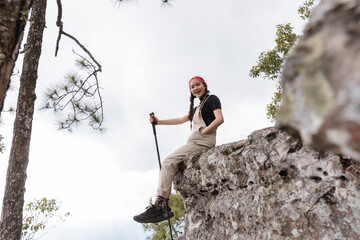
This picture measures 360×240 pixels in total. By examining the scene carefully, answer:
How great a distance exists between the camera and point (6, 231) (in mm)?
3098

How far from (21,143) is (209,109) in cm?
238

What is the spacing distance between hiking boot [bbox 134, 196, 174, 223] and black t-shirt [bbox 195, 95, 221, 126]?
1089mm

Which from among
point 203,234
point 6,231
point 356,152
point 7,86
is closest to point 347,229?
point 203,234

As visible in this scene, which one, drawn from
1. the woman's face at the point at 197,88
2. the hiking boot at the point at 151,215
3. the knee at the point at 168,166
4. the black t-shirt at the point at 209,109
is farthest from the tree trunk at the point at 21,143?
the black t-shirt at the point at 209,109

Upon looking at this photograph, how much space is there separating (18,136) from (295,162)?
3.20 m

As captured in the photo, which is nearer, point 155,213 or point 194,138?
point 155,213

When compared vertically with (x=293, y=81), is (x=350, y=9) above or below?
above

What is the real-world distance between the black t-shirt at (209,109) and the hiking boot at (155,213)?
1.09 m

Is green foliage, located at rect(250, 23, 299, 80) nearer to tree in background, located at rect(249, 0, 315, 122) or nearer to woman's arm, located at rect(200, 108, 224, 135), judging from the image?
tree in background, located at rect(249, 0, 315, 122)

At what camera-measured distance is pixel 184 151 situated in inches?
132

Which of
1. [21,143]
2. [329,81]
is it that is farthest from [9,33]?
[21,143]

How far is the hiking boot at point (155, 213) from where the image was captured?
3.10 m

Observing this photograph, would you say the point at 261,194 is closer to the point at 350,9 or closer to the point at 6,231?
the point at 350,9

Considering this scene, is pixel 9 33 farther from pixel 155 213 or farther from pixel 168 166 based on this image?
pixel 155 213
